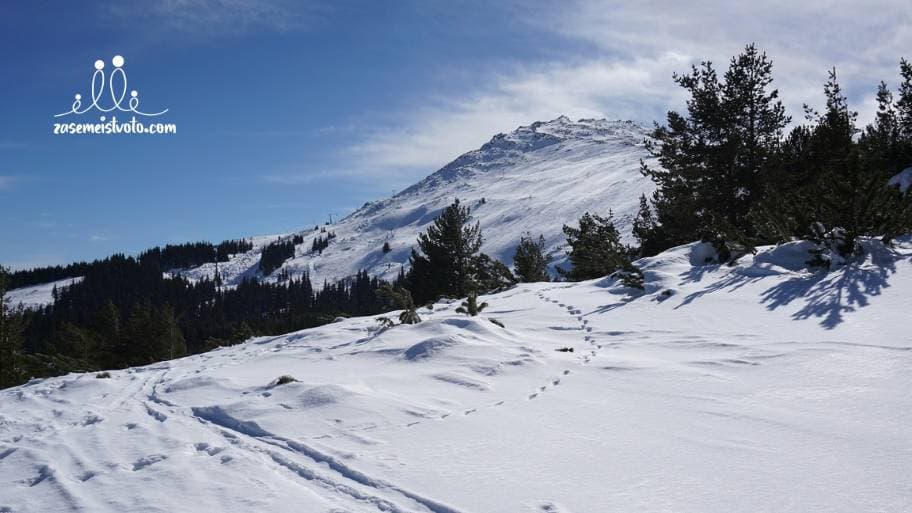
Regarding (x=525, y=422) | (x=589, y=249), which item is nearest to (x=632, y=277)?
(x=525, y=422)

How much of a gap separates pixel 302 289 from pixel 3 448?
166922mm

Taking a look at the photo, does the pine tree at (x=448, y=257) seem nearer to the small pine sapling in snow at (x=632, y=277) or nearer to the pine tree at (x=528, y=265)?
the pine tree at (x=528, y=265)

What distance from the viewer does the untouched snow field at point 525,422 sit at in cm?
331

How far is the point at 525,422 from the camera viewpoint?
457 cm

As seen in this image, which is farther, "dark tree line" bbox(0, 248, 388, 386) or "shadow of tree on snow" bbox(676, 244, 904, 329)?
"dark tree line" bbox(0, 248, 388, 386)

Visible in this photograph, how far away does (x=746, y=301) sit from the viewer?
8.48m

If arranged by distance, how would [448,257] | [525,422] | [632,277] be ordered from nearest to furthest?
[525,422] → [632,277] → [448,257]

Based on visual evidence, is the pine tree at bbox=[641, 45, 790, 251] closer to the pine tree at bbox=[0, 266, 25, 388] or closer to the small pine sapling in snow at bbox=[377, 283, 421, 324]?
the small pine sapling in snow at bbox=[377, 283, 421, 324]

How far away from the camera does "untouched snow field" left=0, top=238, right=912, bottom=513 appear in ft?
10.8

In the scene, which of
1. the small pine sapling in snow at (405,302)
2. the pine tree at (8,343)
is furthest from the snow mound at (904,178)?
the pine tree at (8,343)

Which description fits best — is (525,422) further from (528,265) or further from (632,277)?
(528,265)

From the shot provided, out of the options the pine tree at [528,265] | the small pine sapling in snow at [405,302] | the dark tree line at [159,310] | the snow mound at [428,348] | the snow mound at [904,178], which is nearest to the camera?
the snow mound at [428,348]

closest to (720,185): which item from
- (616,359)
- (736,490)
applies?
(616,359)

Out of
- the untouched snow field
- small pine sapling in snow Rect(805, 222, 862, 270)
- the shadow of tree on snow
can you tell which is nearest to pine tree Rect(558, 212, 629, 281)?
the shadow of tree on snow
